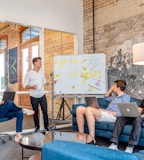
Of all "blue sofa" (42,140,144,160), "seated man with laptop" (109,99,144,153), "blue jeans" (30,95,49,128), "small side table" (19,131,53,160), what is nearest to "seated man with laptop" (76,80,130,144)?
"seated man with laptop" (109,99,144,153)

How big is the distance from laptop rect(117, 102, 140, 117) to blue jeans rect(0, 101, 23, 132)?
164 centimetres

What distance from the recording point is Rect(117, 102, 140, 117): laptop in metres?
3.56

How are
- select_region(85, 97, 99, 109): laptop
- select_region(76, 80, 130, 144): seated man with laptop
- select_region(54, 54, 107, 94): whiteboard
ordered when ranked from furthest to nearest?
select_region(54, 54, 107, 94): whiteboard, select_region(85, 97, 99, 109): laptop, select_region(76, 80, 130, 144): seated man with laptop

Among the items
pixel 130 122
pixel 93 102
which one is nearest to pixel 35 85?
pixel 93 102

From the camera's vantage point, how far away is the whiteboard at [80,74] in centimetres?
552

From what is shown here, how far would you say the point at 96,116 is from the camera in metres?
4.06

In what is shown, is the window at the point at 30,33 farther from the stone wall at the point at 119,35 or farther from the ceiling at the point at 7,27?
the stone wall at the point at 119,35

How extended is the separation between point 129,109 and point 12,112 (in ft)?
6.29

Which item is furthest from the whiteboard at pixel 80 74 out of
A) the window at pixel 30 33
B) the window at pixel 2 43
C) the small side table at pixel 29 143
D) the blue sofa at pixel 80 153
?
the blue sofa at pixel 80 153

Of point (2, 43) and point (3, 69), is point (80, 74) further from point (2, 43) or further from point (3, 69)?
point (2, 43)

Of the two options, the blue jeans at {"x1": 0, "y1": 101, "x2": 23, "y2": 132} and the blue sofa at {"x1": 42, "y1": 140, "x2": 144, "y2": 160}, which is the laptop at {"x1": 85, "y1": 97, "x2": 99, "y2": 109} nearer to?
the blue jeans at {"x1": 0, "y1": 101, "x2": 23, "y2": 132}

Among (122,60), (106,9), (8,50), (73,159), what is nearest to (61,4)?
(106,9)

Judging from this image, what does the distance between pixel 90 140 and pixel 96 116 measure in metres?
1.25

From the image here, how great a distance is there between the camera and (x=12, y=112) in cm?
396
